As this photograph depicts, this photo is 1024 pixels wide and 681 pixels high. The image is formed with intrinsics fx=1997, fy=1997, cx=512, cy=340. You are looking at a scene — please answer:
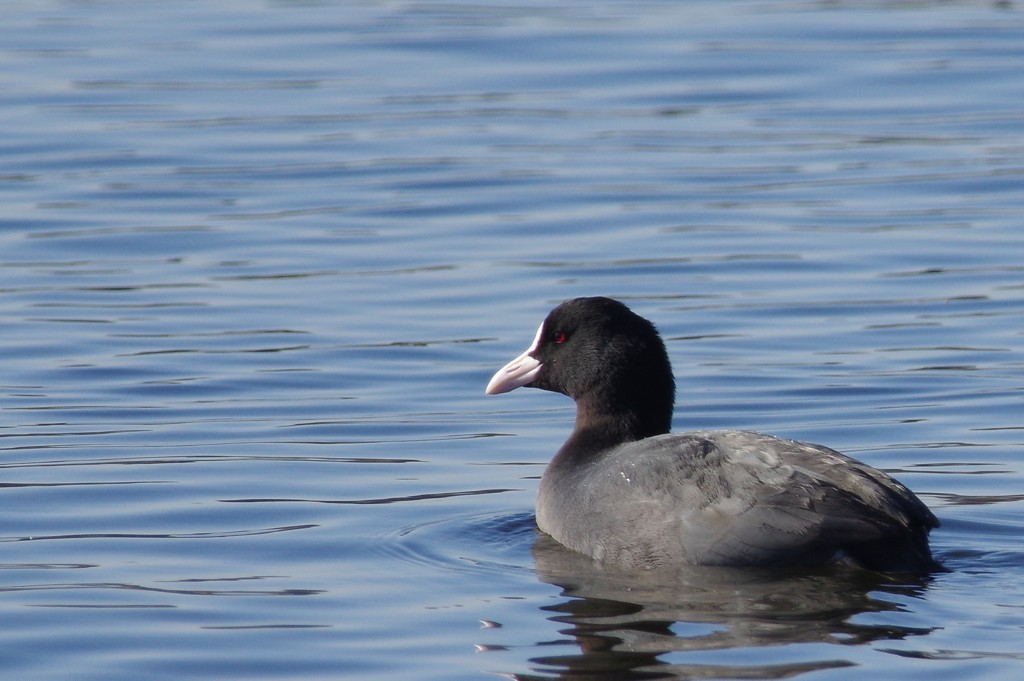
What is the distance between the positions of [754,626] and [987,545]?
62.4 inches

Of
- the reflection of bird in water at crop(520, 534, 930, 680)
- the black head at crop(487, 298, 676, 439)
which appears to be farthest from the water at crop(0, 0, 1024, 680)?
the black head at crop(487, 298, 676, 439)

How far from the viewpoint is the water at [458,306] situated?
7.89m

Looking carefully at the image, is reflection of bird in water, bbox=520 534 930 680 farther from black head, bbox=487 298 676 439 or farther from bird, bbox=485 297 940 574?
black head, bbox=487 298 676 439

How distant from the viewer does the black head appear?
31.6 feet

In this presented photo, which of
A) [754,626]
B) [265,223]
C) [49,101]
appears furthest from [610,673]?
[49,101]

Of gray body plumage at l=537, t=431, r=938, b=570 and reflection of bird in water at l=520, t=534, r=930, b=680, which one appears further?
gray body plumage at l=537, t=431, r=938, b=570

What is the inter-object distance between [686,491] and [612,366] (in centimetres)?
133

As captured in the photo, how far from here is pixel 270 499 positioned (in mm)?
9961

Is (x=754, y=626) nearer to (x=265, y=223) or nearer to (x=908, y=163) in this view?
(x=265, y=223)

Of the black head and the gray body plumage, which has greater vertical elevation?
the black head

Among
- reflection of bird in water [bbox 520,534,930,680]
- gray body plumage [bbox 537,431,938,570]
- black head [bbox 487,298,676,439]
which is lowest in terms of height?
reflection of bird in water [bbox 520,534,930,680]

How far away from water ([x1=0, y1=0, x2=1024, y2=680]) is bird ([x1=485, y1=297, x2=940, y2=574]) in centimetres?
16

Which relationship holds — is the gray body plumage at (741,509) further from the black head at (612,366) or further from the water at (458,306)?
the black head at (612,366)

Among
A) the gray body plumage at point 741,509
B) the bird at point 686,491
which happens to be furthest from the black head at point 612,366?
the gray body plumage at point 741,509
